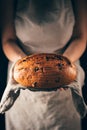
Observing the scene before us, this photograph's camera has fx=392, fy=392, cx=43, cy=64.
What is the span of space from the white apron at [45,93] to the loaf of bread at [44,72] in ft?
1.17

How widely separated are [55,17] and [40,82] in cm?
47

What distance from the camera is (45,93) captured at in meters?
1.66

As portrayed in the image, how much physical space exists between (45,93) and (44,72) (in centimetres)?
38

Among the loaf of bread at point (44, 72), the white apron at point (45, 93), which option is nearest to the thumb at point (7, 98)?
the loaf of bread at point (44, 72)

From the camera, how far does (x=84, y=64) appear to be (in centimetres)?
187

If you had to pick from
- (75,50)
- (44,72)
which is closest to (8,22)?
(75,50)

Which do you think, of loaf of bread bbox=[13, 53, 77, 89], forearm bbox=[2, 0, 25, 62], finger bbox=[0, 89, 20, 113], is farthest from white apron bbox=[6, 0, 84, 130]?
loaf of bread bbox=[13, 53, 77, 89]

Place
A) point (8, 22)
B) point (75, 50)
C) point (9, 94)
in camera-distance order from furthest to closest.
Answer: point (8, 22) < point (75, 50) < point (9, 94)

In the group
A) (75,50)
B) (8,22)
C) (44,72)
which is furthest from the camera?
(8,22)

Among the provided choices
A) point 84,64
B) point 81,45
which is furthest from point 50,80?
point 84,64

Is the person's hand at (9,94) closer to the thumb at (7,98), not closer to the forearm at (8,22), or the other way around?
the thumb at (7,98)

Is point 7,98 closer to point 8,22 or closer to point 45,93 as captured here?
point 45,93

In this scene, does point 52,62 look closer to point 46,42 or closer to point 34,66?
point 34,66

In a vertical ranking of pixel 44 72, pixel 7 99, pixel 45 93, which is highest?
pixel 44 72
